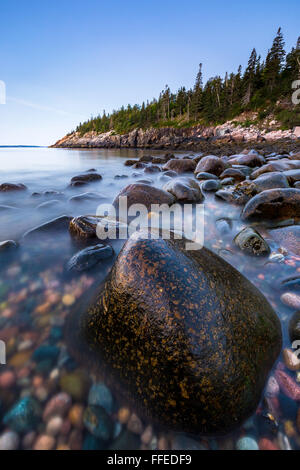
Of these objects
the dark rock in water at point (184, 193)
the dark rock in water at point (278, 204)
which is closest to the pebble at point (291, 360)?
the dark rock in water at point (278, 204)

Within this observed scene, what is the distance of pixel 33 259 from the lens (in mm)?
2605

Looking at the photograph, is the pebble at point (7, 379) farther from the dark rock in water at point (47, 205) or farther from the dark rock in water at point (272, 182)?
the dark rock in water at point (272, 182)

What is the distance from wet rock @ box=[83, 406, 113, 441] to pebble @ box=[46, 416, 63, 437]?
138mm

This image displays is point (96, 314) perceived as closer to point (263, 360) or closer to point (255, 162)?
point (263, 360)

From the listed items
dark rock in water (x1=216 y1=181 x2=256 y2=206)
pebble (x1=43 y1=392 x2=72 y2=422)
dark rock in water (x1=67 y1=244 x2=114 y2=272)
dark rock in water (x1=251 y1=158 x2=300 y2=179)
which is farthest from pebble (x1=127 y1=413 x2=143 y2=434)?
dark rock in water (x1=251 y1=158 x2=300 y2=179)

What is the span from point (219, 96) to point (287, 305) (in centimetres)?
6408

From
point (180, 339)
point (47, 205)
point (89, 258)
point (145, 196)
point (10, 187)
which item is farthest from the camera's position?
point (10, 187)

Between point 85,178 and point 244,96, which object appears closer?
point 85,178

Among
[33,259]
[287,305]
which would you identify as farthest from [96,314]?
[287,305]

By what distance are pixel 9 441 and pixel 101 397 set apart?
50 centimetres

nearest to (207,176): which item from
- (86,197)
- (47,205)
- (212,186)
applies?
(212,186)

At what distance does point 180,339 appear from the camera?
3.95 feet

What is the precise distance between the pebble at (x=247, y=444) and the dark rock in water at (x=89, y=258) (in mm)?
1918

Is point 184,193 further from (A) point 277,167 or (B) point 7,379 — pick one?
(B) point 7,379
